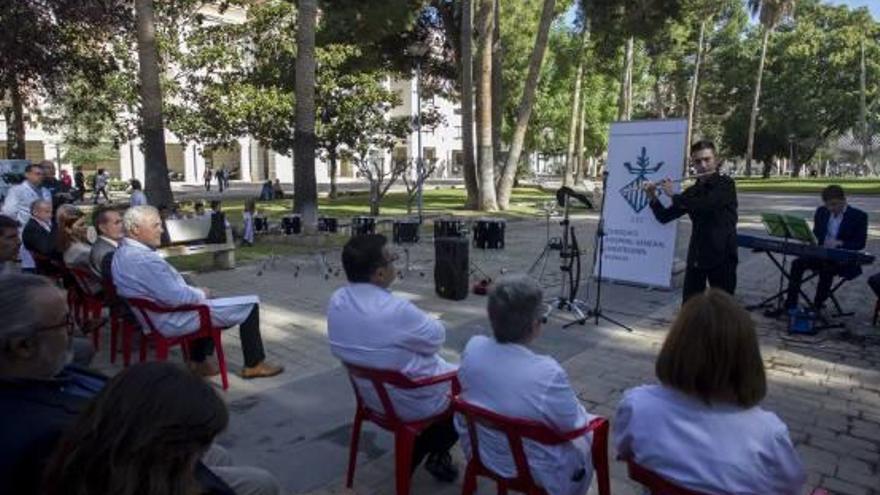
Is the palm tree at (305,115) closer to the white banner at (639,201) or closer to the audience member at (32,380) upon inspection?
the white banner at (639,201)

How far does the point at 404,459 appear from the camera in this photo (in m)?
3.21

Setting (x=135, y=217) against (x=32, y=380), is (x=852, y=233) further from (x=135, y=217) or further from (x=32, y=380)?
(x=32, y=380)

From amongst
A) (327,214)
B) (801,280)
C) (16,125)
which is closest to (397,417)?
(801,280)

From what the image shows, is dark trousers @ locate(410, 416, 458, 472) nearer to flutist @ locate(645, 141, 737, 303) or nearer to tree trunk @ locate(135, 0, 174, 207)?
flutist @ locate(645, 141, 737, 303)

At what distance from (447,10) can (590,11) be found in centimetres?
530

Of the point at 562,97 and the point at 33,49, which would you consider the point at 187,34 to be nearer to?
the point at 33,49

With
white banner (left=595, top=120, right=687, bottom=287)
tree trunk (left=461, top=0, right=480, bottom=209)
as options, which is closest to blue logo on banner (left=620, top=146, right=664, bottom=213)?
white banner (left=595, top=120, right=687, bottom=287)

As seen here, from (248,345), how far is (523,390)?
331 cm

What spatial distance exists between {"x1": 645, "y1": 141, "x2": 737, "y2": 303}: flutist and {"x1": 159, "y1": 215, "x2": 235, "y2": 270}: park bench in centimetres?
709

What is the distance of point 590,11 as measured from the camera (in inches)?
806

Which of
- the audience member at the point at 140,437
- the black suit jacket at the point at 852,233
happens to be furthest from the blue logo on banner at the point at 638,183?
the audience member at the point at 140,437

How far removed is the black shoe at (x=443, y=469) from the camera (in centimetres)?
368

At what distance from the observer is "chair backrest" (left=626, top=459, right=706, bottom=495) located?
224cm

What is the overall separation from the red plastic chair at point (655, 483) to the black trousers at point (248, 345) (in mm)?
3473
